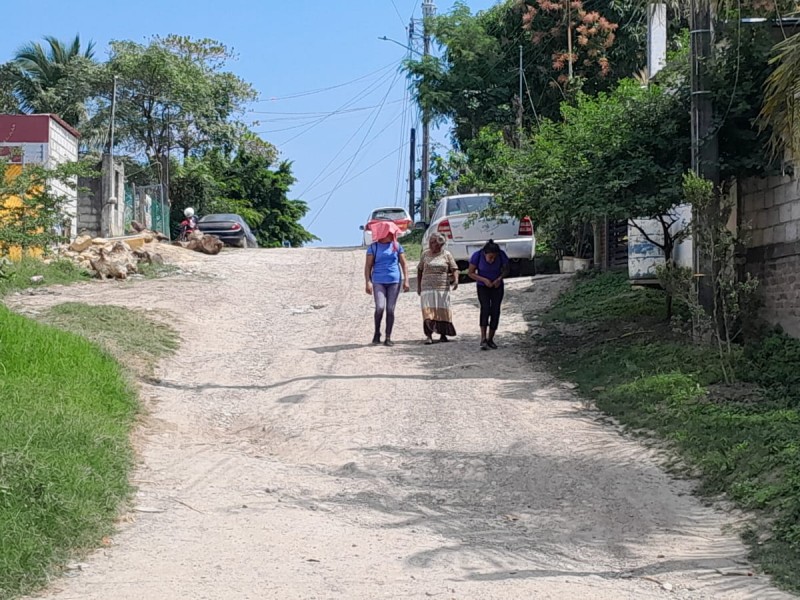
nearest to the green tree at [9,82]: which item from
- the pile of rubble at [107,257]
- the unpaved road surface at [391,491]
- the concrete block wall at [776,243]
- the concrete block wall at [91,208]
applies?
the concrete block wall at [91,208]

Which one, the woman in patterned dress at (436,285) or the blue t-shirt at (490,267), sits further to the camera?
the woman in patterned dress at (436,285)

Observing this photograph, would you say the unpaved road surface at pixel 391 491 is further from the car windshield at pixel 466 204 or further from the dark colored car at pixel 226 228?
the dark colored car at pixel 226 228

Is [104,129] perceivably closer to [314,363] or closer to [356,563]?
[314,363]

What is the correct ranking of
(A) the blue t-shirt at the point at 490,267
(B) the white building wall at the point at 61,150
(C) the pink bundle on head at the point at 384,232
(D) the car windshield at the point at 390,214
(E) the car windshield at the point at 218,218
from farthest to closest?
(D) the car windshield at the point at 390,214
(E) the car windshield at the point at 218,218
(B) the white building wall at the point at 61,150
(C) the pink bundle on head at the point at 384,232
(A) the blue t-shirt at the point at 490,267

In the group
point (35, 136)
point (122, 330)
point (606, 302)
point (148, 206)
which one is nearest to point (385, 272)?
point (122, 330)

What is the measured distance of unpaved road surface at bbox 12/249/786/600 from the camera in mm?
5539

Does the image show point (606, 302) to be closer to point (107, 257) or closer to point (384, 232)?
point (384, 232)

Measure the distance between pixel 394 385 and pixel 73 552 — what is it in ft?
17.1

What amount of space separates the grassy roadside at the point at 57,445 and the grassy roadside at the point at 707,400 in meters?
4.21

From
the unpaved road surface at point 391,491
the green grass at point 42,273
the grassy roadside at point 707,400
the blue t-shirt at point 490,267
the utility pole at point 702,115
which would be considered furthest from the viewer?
the green grass at point 42,273

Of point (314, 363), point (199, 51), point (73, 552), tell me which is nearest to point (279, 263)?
point (314, 363)

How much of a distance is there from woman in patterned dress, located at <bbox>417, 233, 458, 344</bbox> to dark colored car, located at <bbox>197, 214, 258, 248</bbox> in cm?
1687

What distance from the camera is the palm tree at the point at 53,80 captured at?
3700 centimetres

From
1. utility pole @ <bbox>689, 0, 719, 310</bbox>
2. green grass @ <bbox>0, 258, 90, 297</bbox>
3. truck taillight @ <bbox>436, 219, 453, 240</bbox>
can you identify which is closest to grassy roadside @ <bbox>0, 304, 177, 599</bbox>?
A: green grass @ <bbox>0, 258, 90, 297</bbox>
